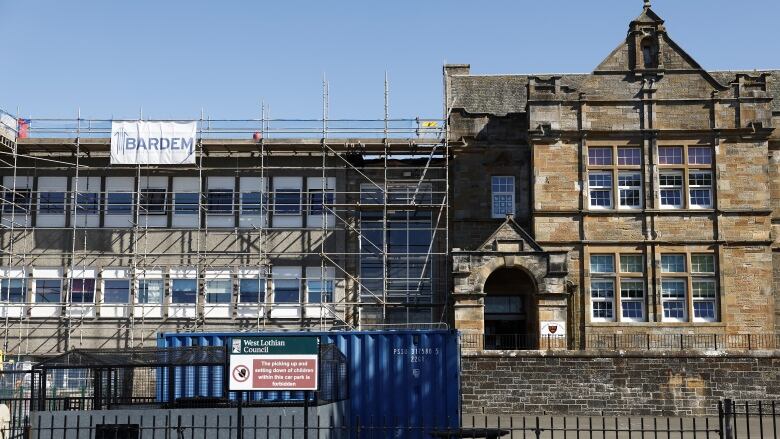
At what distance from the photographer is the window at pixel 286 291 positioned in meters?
33.8

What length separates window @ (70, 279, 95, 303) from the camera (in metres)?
33.7

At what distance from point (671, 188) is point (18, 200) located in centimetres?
2266

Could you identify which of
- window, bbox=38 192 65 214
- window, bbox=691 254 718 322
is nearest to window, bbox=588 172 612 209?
window, bbox=691 254 718 322

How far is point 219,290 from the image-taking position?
3375 centimetres

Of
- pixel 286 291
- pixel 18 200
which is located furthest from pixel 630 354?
pixel 18 200

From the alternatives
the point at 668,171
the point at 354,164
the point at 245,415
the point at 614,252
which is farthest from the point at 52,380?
the point at 668,171

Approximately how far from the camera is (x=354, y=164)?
3462cm

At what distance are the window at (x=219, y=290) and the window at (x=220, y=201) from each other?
243 cm

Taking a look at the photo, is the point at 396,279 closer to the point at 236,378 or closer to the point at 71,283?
the point at 71,283

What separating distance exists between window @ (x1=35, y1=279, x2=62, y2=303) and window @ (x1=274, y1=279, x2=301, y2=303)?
753 centimetres

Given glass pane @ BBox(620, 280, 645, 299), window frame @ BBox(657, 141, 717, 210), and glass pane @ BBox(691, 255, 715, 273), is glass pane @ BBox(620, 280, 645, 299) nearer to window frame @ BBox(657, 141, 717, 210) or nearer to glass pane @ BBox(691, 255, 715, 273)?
glass pane @ BBox(691, 255, 715, 273)

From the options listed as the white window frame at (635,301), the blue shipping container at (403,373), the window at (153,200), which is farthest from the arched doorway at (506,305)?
the window at (153,200)

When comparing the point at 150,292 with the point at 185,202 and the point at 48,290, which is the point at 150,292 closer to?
the point at 185,202

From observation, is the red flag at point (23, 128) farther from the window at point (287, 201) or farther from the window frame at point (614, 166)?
the window frame at point (614, 166)
